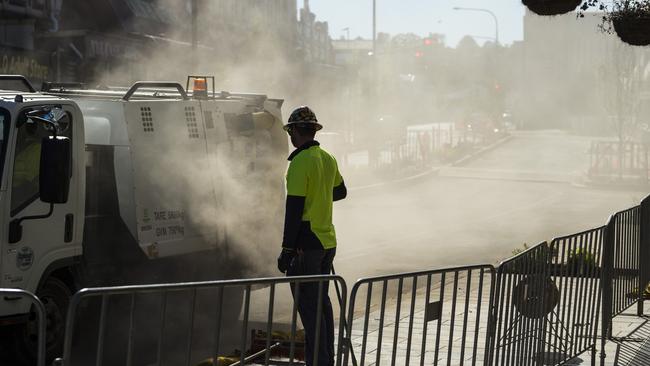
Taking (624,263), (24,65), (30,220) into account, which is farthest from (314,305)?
(24,65)

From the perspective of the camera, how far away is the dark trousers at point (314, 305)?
665cm

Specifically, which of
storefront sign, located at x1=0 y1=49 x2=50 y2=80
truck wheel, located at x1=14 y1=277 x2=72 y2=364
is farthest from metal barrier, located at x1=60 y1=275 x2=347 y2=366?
storefront sign, located at x1=0 y1=49 x2=50 y2=80

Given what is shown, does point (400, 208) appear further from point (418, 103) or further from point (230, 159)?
point (418, 103)

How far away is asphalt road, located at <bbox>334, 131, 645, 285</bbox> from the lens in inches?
664

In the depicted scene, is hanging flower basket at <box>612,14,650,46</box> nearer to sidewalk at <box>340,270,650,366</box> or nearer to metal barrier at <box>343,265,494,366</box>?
sidewalk at <box>340,270,650,366</box>

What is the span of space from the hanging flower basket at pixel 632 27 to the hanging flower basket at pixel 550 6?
0.74 m

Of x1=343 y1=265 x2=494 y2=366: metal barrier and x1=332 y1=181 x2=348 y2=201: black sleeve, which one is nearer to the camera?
x1=343 y1=265 x2=494 y2=366: metal barrier

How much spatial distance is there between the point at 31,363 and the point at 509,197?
21835 millimetres

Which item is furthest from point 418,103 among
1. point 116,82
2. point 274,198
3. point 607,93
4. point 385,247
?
point 274,198

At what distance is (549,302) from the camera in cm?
733

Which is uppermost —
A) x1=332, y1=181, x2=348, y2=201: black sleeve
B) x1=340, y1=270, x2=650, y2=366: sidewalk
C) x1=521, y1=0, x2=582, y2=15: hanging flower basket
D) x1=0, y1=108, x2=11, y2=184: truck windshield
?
x1=521, y1=0, x2=582, y2=15: hanging flower basket

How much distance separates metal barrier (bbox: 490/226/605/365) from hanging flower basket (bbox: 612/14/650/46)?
97.4 inches

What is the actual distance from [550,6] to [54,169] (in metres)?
4.25

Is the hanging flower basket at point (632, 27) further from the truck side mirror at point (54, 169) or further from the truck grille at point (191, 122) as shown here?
the truck side mirror at point (54, 169)
